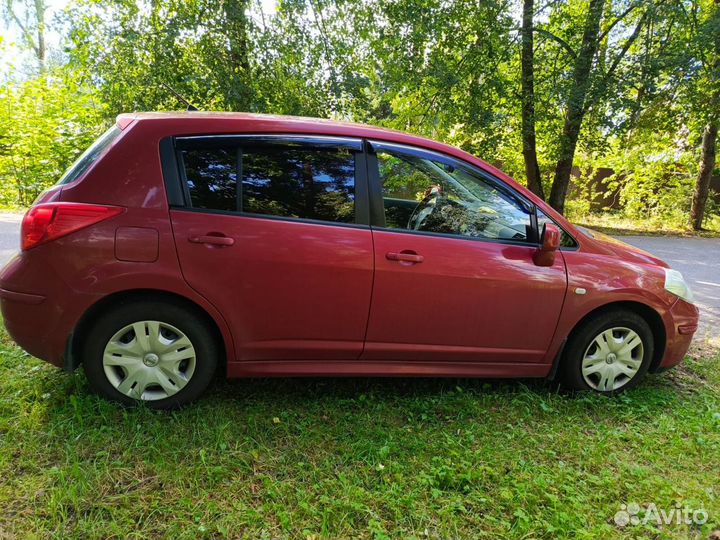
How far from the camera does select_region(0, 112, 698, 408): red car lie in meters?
2.51

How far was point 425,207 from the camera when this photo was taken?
9.96 ft

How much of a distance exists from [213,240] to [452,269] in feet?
4.61

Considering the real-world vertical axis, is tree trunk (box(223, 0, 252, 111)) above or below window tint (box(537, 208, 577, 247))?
above

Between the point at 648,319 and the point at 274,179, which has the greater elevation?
the point at 274,179

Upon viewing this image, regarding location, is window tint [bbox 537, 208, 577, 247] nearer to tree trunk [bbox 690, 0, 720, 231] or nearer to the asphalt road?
the asphalt road

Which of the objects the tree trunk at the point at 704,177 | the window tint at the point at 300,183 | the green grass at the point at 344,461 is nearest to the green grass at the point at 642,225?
the tree trunk at the point at 704,177

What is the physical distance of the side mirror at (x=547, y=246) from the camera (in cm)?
286

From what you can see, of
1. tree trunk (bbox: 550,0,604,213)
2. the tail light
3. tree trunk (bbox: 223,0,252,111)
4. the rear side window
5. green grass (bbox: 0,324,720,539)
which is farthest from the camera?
tree trunk (bbox: 550,0,604,213)

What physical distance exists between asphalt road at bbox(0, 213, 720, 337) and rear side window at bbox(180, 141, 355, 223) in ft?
13.9

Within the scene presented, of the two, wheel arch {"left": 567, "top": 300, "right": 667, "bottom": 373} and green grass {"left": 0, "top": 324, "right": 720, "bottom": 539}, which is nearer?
green grass {"left": 0, "top": 324, "right": 720, "bottom": 539}

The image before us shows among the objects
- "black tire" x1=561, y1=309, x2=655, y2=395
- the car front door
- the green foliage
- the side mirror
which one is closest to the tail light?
the car front door

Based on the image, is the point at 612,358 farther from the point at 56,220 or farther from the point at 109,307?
the point at 56,220

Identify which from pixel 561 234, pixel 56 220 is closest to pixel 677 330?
pixel 561 234

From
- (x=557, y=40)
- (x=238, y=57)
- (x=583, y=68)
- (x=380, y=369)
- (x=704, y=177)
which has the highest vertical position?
(x=557, y=40)
